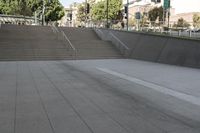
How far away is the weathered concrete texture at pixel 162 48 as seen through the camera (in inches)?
759

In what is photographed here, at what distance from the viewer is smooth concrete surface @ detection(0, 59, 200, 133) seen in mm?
6414

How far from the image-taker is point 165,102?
29.3ft

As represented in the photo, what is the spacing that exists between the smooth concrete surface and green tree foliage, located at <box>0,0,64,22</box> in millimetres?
52146

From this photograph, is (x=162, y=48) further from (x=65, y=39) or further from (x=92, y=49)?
(x=65, y=39)

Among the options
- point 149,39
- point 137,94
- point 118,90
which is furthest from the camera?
point 149,39

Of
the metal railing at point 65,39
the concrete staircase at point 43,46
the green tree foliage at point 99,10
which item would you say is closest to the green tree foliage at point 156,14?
the green tree foliage at point 99,10

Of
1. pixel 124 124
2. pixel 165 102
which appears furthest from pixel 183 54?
pixel 124 124

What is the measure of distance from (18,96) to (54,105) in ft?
5.51

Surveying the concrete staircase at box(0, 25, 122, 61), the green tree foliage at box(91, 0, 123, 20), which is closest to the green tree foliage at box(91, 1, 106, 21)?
the green tree foliage at box(91, 0, 123, 20)

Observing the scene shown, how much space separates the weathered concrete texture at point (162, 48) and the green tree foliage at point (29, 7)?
128 ft

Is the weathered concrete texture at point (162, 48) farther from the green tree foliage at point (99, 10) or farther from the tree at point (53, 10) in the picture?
the green tree foliage at point (99, 10)

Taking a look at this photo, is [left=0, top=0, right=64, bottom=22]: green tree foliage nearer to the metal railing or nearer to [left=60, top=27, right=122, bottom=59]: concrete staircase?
the metal railing

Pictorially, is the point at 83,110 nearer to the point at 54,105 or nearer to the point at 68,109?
the point at 68,109

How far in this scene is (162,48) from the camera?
22250 millimetres
